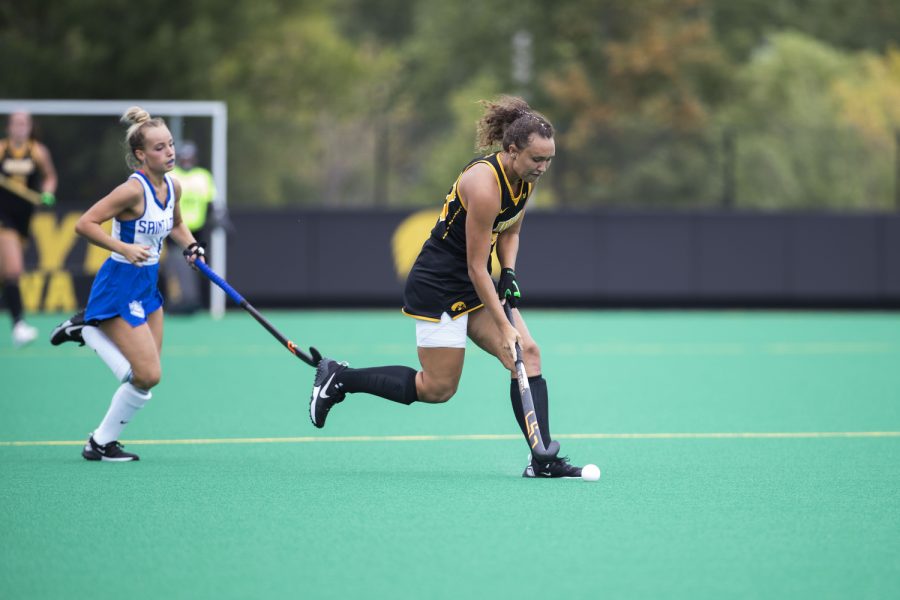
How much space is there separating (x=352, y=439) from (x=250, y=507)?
80.6 inches

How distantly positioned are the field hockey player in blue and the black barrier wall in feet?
37.1

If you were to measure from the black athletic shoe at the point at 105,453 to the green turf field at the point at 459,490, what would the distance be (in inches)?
5.4

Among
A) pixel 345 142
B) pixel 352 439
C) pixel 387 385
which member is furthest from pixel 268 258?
pixel 387 385

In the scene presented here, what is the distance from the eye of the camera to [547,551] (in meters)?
4.82

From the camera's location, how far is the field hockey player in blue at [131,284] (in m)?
6.67

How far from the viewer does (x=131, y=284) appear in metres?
6.75

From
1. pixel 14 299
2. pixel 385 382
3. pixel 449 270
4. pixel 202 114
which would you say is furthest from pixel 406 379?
pixel 202 114

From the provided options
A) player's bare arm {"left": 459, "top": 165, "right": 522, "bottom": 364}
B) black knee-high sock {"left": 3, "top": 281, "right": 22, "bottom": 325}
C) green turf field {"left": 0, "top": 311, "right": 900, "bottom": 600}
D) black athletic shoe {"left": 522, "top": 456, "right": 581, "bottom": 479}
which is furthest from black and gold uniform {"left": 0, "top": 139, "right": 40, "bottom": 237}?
black athletic shoe {"left": 522, "top": 456, "right": 581, "bottom": 479}

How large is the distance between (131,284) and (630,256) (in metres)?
12.2

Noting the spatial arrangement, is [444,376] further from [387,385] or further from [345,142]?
[345,142]

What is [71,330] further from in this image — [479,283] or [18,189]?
[18,189]

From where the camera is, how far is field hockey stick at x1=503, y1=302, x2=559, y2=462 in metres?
6.20

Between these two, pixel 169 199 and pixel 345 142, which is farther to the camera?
pixel 345 142

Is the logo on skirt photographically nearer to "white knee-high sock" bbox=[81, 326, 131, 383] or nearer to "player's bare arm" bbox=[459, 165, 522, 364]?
"white knee-high sock" bbox=[81, 326, 131, 383]
